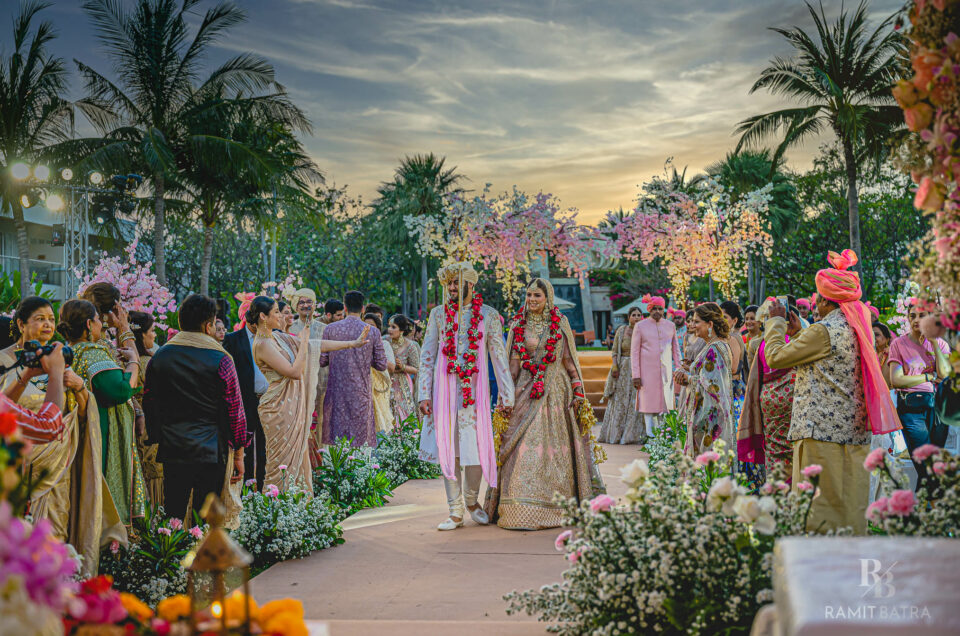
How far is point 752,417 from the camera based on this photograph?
6.54m

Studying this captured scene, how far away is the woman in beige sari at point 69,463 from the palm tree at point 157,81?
15.6m

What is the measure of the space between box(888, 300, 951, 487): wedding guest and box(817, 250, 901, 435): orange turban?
1.60m

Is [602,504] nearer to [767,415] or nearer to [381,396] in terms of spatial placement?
[767,415]

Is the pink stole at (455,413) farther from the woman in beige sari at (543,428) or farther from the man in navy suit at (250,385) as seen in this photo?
the man in navy suit at (250,385)

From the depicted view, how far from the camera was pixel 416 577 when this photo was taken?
18.3ft

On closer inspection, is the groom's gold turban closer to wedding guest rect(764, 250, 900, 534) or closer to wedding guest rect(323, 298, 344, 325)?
wedding guest rect(764, 250, 900, 534)

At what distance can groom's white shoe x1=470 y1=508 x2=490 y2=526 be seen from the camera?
739 centimetres

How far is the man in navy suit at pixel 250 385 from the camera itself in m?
7.48

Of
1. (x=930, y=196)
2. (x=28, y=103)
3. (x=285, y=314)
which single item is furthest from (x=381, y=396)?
(x=28, y=103)

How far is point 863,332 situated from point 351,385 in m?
5.66

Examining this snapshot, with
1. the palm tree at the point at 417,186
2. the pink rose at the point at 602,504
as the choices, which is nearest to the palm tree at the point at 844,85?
the pink rose at the point at 602,504

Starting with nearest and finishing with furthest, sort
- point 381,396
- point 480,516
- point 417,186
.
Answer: point 480,516
point 381,396
point 417,186

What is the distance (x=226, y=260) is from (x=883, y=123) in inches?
982

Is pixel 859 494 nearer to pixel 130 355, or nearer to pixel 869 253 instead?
pixel 130 355
